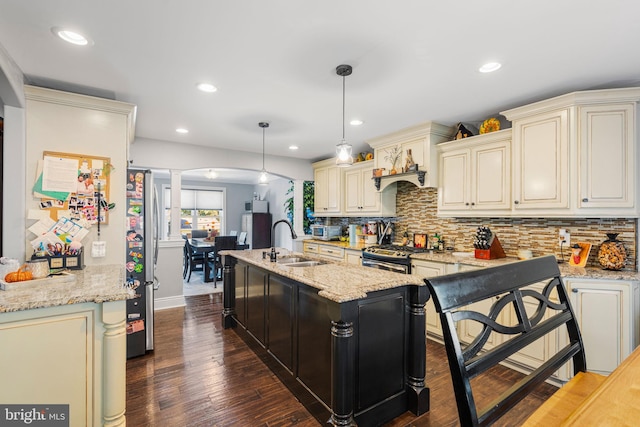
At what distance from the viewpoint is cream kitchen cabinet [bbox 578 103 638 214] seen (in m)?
2.35

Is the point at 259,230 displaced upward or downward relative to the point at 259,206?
downward

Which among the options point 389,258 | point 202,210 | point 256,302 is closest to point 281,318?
point 256,302

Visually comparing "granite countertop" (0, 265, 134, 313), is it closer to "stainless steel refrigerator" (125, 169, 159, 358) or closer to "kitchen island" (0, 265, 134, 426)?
"kitchen island" (0, 265, 134, 426)

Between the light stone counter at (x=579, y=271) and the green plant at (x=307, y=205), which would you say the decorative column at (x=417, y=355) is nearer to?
the light stone counter at (x=579, y=271)

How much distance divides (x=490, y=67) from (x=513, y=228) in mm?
1785

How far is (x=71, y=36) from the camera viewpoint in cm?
185

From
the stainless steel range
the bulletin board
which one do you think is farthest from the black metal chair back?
the stainless steel range

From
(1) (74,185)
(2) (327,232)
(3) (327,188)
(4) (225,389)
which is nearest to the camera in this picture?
(4) (225,389)

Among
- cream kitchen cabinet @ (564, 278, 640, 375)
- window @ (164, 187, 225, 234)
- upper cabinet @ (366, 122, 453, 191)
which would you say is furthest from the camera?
window @ (164, 187, 225, 234)

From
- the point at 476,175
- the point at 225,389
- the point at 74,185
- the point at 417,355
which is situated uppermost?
the point at 476,175

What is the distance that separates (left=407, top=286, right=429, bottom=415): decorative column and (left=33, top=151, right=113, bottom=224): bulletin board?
2.70m

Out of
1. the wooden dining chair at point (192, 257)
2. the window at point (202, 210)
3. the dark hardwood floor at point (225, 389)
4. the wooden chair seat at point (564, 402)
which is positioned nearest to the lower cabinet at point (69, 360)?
the dark hardwood floor at point (225, 389)

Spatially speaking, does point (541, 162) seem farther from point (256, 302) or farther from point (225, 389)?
point (225, 389)

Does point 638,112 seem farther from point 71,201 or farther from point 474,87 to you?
point 71,201
